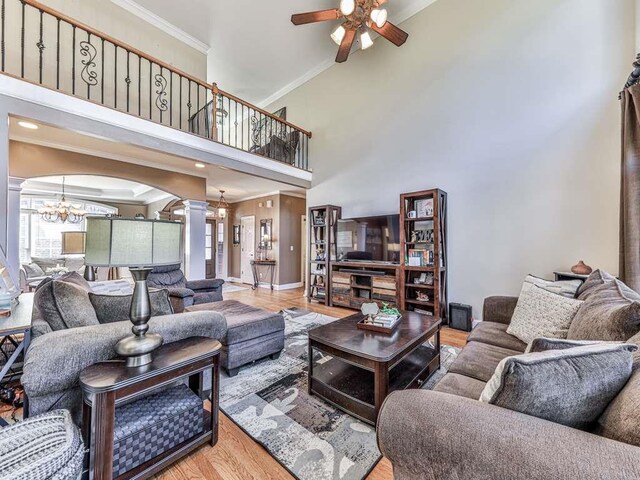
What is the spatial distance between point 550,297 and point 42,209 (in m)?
9.49

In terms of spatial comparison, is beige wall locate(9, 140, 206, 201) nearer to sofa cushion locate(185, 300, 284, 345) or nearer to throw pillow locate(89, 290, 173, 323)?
sofa cushion locate(185, 300, 284, 345)

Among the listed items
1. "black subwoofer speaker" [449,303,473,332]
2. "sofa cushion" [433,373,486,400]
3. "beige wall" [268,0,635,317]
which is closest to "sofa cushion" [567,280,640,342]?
"sofa cushion" [433,373,486,400]

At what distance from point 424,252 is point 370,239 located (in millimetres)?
955

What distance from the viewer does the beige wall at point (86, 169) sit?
11.8ft

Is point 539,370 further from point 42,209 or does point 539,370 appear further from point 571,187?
point 42,209

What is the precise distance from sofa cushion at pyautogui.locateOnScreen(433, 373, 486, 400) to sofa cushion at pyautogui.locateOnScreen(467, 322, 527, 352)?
2.08 ft

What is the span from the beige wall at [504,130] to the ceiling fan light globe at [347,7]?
66.3 inches

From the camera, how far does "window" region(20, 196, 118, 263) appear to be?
7.09m

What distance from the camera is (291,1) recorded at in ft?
14.5

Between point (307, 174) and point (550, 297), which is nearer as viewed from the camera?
point (550, 297)

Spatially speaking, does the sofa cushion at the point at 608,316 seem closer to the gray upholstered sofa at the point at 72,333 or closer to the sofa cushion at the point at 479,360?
the sofa cushion at the point at 479,360

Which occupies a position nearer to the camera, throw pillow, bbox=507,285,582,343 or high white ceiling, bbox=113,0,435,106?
throw pillow, bbox=507,285,582,343

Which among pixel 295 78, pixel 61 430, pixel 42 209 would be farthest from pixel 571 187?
pixel 42 209

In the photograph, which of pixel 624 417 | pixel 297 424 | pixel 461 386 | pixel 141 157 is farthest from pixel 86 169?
pixel 624 417
